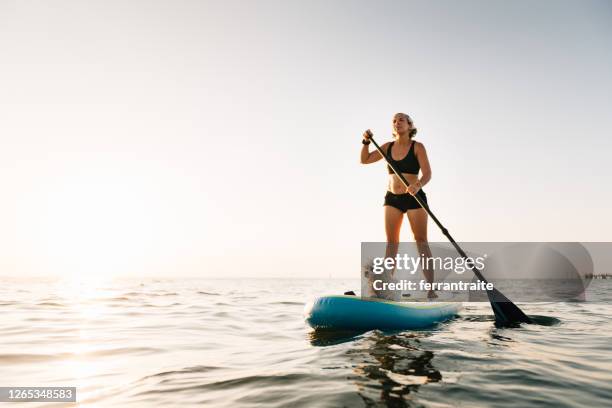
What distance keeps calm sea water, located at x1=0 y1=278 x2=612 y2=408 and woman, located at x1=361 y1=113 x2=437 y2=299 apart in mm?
1372

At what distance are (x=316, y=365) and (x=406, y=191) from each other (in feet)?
11.1

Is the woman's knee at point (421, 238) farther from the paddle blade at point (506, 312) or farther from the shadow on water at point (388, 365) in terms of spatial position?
the shadow on water at point (388, 365)

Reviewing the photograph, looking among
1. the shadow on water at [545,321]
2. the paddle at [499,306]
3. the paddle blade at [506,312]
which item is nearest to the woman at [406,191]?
the paddle at [499,306]

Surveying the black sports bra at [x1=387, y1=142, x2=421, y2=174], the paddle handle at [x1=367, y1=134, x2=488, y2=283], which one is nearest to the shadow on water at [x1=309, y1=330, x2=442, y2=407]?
the paddle handle at [x1=367, y1=134, x2=488, y2=283]

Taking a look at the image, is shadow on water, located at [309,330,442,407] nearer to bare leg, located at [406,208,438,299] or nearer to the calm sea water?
the calm sea water

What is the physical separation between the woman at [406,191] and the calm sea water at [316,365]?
1.37 metres

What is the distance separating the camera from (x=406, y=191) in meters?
6.03

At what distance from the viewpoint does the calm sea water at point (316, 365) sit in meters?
2.66

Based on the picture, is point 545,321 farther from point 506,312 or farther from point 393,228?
point 393,228

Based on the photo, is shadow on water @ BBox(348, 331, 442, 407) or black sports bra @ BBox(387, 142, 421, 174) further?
black sports bra @ BBox(387, 142, 421, 174)

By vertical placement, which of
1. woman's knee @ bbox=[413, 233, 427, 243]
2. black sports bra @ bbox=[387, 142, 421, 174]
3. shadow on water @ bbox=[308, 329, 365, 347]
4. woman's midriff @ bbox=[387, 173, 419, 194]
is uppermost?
black sports bra @ bbox=[387, 142, 421, 174]

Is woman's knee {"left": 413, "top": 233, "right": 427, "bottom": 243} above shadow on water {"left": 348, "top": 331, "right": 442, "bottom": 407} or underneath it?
above

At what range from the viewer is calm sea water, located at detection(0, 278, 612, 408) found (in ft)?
8.71

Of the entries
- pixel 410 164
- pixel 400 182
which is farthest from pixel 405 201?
pixel 410 164
